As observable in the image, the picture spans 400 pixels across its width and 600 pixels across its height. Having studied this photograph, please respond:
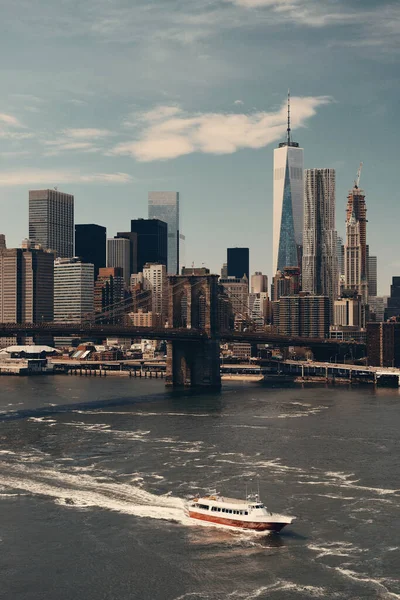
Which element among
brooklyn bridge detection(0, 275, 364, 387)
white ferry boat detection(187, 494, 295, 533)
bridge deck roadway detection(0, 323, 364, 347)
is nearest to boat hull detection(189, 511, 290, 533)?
white ferry boat detection(187, 494, 295, 533)

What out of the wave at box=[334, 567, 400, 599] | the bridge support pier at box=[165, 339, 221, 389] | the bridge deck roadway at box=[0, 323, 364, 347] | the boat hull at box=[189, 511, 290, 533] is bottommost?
the wave at box=[334, 567, 400, 599]

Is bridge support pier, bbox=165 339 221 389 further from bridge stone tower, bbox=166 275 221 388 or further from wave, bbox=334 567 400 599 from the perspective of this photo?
wave, bbox=334 567 400 599

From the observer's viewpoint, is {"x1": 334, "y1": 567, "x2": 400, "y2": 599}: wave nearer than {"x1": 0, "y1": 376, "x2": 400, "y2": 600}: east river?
Yes

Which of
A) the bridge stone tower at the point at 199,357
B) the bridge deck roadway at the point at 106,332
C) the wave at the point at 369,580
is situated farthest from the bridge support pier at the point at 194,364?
the wave at the point at 369,580

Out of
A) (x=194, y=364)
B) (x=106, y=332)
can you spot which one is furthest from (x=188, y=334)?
(x=106, y=332)

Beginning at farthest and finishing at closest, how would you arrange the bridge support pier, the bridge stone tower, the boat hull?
the bridge stone tower, the bridge support pier, the boat hull

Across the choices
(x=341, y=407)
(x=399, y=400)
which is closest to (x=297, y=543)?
(x=341, y=407)

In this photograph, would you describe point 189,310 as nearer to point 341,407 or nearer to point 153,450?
point 341,407

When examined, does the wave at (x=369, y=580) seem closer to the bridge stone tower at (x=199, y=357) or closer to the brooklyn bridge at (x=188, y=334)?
the brooklyn bridge at (x=188, y=334)
